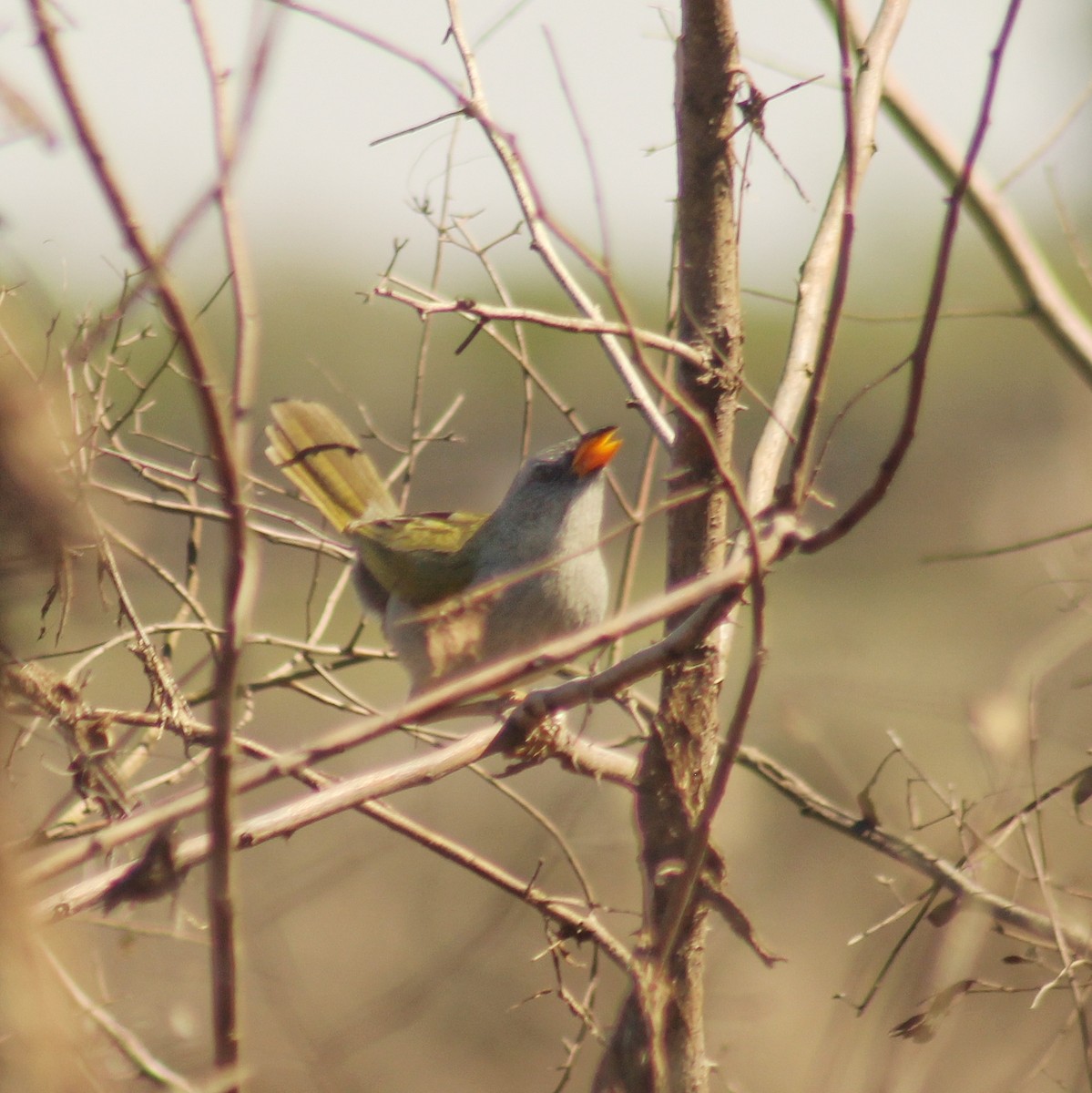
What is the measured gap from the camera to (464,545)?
197 inches

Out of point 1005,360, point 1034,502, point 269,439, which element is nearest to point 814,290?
point 269,439

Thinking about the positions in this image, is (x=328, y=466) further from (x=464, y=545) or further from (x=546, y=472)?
(x=546, y=472)

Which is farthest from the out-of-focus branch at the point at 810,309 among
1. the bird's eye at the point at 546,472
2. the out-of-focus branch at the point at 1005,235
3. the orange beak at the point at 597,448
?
the bird's eye at the point at 546,472

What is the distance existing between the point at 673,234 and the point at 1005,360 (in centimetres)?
2114

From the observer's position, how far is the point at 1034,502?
54.1 ft

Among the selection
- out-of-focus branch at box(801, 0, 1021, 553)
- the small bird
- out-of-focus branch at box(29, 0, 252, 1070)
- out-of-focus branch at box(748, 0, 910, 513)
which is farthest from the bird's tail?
out-of-focus branch at box(29, 0, 252, 1070)

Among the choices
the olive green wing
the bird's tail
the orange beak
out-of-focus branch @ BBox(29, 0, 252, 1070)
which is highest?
out-of-focus branch @ BBox(29, 0, 252, 1070)

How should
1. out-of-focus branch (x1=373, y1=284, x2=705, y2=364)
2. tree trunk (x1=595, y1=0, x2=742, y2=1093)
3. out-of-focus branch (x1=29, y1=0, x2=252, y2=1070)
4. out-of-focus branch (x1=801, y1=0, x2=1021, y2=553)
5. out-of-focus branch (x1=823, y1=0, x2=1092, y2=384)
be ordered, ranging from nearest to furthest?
out-of-focus branch (x1=29, y1=0, x2=252, y2=1070), out-of-focus branch (x1=801, y1=0, x2=1021, y2=553), out-of-focus branch (x1=373, y1=284, x2=705, y2=364), tree trunk (x1=595, y1=0, x2=742, y2=1093), out-of-focus branch (x1=823, y1=0, x2=1092, y2=384)

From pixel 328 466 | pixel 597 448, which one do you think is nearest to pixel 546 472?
pixel 597 448

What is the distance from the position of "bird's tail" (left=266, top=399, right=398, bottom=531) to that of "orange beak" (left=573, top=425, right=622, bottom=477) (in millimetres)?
1190

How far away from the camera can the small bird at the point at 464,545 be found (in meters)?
4.04

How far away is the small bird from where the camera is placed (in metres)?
4.04

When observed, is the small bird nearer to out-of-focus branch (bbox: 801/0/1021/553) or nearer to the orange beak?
the orange beak

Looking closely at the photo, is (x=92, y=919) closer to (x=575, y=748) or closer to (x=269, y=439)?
(x=575, y=748)
